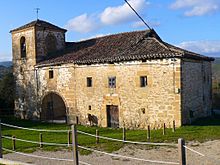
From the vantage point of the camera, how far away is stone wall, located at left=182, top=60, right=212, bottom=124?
18.0m

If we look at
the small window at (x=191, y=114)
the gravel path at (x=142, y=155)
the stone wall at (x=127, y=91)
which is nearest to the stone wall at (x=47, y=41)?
the stone wall at (x=127, y=91)

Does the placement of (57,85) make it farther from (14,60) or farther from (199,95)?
(199,95)

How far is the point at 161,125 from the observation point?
18000 mm

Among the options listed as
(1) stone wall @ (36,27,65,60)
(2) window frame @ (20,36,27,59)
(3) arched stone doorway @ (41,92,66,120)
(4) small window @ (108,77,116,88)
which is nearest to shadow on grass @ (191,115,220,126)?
(4) small window @ (108,77,116,88)

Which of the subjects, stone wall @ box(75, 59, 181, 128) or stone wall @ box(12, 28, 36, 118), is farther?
stone wall @ box(12, 28, 36, 118)

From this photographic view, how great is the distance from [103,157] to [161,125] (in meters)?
7.08

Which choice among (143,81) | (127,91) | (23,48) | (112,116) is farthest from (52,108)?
(143,81)

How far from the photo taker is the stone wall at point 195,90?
18.0m

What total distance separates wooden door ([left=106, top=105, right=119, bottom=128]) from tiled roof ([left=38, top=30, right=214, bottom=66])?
296 centimetres

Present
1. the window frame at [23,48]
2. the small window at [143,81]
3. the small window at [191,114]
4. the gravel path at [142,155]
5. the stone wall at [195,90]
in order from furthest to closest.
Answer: the window frame at [23,48], the small window at [143,81], the small window at [191,114], the stone wall at [195,90], the gravel path at [142,155]

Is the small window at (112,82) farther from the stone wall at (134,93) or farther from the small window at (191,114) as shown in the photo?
the small window at (191,114)

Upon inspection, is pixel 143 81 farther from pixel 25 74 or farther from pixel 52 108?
pixel 25 74

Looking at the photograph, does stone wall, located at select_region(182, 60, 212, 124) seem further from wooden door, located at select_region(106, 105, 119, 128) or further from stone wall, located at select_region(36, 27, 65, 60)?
stone wall, located at select_region(36, 27, 65, 60)

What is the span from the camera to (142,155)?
38.5 ft
